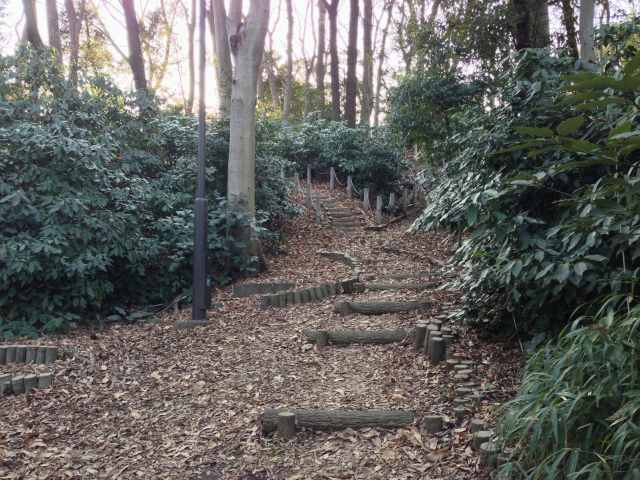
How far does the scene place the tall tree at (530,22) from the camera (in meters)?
7.89

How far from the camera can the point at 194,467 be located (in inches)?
141

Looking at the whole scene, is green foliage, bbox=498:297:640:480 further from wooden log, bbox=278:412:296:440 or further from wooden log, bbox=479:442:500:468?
wooden log, bbox=278:412:296:440

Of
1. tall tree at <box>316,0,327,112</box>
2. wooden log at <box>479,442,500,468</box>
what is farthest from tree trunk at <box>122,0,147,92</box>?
tall tree at <box>316,0,327,112</box>

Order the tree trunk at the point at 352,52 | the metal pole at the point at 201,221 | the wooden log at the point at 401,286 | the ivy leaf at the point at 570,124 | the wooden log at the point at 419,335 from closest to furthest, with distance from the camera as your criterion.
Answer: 1. the ivy leaf at the point at 570,124
2. the wooden log at the point at 419,335
3. the metal pole at the point at 201,221
4. the wooden log at the point at 401,286
5. the tree trunk at the point at 352,52

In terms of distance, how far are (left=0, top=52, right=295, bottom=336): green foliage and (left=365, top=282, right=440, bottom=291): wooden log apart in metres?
2.17

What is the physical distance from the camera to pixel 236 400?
439 cm

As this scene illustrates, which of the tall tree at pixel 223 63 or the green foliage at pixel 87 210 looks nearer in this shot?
the green foliage at pixel 87 210

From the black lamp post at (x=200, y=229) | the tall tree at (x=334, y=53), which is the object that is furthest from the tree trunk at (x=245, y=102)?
the tall tree at (x=334, y=53)

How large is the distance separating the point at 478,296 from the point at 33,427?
3.72 m

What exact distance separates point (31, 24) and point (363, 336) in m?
10.4

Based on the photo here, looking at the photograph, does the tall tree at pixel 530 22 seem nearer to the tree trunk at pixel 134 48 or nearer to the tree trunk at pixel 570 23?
the tree trunk at pixel 570 23

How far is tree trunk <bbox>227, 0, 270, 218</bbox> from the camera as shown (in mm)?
8227

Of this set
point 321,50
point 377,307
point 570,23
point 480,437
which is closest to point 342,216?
point 570,23

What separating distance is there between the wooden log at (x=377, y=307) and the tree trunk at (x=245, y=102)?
2914 mm
